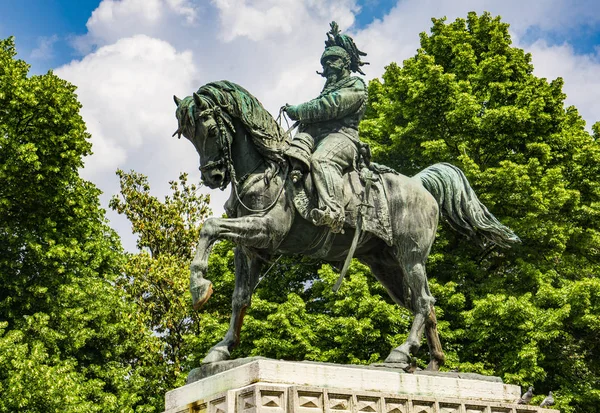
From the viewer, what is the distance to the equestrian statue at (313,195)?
355 inches

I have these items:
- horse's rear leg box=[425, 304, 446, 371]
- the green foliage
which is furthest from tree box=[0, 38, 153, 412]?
horse's rear leg box=[425, 304, 446, 371]

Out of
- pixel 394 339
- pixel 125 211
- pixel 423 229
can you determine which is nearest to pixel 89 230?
pixel 125 211

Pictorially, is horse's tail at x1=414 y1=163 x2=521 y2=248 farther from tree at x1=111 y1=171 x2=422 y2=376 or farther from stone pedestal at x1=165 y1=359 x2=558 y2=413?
tree at x1=111 y1=171 x2=422 y2=376

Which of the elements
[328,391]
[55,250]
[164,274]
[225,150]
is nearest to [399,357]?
[328,391]

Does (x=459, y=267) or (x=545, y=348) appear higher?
(x=459, y=267)

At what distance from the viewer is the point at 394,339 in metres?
18.7

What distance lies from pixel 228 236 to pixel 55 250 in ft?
42.4

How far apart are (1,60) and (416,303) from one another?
49.8 ft

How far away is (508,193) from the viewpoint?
20.0 meters

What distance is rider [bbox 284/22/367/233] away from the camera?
9.23 meters

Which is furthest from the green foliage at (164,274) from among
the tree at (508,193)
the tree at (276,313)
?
the tree at (508,193)

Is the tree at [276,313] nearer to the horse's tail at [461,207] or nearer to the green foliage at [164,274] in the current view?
the green foliage at [164,274]

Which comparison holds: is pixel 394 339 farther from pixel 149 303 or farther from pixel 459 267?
pixel 149 303

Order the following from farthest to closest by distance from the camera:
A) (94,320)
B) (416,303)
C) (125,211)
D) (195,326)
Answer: (125,211), (195,326), (94,320), (416,303)
